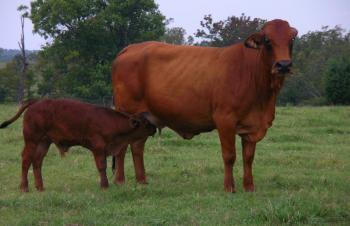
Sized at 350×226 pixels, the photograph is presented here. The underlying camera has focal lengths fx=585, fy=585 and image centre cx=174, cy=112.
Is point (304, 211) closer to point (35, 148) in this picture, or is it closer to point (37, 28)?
point (35, 148)

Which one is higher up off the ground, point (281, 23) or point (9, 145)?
point (281, 23)

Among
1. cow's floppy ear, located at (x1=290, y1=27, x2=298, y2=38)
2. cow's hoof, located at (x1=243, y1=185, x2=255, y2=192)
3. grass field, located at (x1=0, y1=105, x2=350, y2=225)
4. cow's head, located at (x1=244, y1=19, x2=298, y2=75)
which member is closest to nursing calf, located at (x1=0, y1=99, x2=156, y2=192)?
grass field, located at (x1=0, y1=105, x2=350, y2=225)

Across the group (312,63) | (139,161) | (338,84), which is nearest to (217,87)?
(139,161)

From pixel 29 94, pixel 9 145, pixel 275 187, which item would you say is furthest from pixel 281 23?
pixel 29 94

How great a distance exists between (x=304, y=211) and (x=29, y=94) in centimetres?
4887

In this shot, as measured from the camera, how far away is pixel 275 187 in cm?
867

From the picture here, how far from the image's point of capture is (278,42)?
7664 millimetres

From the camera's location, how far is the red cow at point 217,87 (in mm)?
8016

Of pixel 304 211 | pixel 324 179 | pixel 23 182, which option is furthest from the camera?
pixel 324 179

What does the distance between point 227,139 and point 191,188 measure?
993 millimetres

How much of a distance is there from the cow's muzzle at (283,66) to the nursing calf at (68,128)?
7.64 ft

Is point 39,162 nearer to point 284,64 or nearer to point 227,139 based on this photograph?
point 227,139

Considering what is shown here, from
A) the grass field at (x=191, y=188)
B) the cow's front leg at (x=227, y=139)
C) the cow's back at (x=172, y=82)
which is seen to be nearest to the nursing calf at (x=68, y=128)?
the grass field at (x=191, y=188)

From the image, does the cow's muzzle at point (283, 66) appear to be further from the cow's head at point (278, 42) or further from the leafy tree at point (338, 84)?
the leafy tree at point (338, 84)
